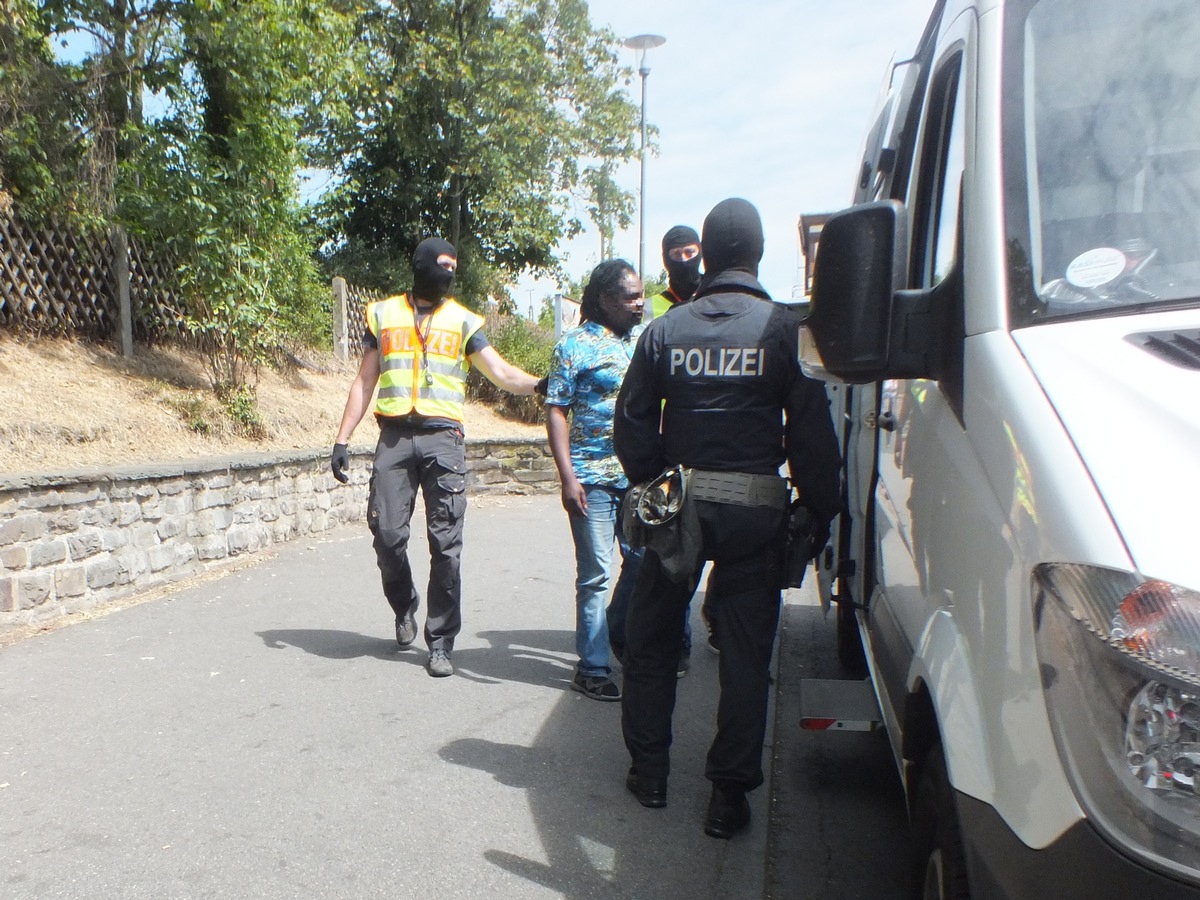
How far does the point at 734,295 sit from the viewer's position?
3.49m

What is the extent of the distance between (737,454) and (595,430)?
1.51m

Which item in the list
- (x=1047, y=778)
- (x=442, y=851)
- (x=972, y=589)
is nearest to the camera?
(x=1047, y=778)

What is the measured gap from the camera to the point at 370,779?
12.9 ft

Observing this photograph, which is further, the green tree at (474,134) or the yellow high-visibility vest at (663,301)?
the green tree at (474,134)

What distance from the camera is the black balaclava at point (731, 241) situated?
3.58m

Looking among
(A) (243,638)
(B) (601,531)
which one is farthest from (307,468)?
(B) (601,531)

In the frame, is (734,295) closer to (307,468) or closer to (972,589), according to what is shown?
(972,589)

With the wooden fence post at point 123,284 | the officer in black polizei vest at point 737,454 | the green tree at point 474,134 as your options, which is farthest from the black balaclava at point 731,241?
the green tree at point 474,134

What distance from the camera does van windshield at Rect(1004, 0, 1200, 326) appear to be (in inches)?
81.7

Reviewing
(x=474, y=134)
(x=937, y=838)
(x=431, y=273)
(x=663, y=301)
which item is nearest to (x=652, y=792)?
(x=937, y=838)

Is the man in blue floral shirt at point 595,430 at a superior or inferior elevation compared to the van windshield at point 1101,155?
inferior

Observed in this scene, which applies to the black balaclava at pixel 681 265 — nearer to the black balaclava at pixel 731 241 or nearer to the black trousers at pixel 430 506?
the black trousers at pixel 430 506

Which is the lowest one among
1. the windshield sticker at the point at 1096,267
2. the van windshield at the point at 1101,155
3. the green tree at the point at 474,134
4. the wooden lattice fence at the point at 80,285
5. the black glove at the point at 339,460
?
the black glove at the point at 339,460

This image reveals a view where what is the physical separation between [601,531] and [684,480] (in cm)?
148
